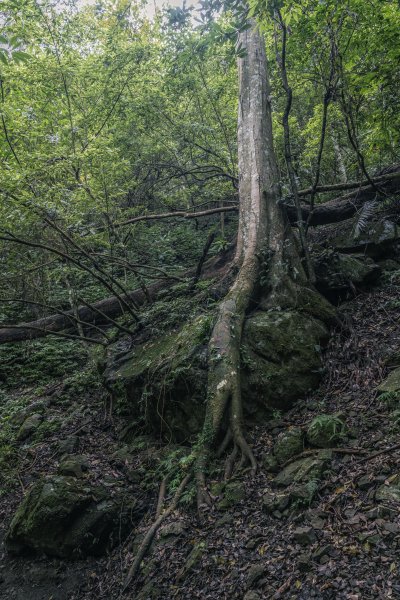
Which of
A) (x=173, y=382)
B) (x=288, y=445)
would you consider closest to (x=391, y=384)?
(x=288, y=445)

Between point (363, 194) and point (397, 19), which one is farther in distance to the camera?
point (363, 194)

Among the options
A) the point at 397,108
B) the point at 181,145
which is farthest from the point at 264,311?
the point at 181,145

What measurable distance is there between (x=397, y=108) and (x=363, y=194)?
5.08 feet

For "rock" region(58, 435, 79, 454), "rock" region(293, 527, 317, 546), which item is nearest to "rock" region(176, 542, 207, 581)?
"rock" region(293, 527, 317, 546)

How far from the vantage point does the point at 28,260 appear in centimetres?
828

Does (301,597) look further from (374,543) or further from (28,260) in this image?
(28,260)

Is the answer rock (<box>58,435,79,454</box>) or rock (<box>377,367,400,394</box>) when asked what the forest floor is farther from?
rock (<box>58,435,79,454</box>)

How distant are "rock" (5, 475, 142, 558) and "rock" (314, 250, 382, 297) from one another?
13.9ft

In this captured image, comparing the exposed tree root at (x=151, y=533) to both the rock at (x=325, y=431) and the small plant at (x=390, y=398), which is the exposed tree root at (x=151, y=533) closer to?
the rock at (x=325, y=431)

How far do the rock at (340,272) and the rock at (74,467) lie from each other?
14.3ft

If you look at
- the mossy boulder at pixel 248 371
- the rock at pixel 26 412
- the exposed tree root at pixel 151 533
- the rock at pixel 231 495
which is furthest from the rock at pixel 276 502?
Result: the rock at pixel 26 412

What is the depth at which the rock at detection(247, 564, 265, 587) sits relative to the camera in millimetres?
2883

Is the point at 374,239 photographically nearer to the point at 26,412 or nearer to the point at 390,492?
the point at 390,492

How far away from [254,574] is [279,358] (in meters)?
2.56
